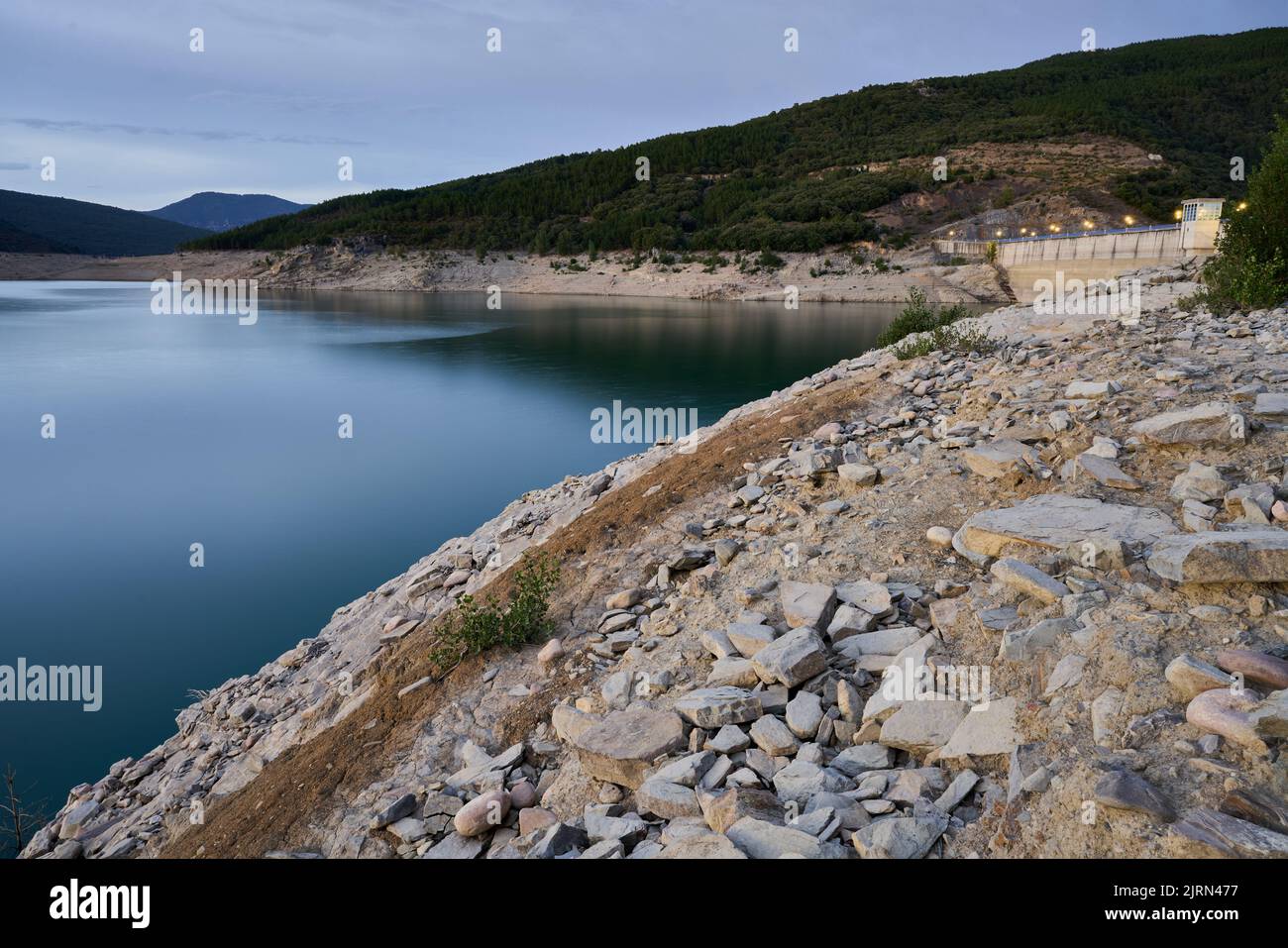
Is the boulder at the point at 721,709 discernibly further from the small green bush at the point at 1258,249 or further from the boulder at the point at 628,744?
the small green bush at the point at 1258,249

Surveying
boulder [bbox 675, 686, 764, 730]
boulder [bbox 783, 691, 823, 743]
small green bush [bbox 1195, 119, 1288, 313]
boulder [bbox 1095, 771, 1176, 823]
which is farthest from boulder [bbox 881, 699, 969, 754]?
small green bush [bbox 1195, 119, 1288, 313]

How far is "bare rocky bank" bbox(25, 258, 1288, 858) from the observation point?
3.41 meters

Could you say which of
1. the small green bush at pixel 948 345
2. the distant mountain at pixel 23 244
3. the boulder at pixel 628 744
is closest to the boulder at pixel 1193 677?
the boulder at pixel 628 744

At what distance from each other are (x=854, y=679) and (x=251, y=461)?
20.0 metres

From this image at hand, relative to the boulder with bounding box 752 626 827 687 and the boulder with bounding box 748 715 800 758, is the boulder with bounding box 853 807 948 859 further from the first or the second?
the boulder with bounding box 752 626 827 687

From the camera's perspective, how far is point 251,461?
20672mm

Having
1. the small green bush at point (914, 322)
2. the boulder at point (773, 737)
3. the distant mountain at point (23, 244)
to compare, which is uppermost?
the distant mountain at point (23, 244)

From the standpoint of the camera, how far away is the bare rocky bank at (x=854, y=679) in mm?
3412

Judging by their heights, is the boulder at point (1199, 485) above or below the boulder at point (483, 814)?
above

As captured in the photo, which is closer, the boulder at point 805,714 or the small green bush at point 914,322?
the boulder at point 805,714

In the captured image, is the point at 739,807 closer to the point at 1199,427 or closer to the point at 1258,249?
the point at 1199,427

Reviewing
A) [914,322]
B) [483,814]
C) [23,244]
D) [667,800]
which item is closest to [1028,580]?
[667,800]

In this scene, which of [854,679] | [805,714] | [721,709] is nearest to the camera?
[805,714]

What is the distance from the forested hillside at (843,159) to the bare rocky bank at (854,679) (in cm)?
6481
